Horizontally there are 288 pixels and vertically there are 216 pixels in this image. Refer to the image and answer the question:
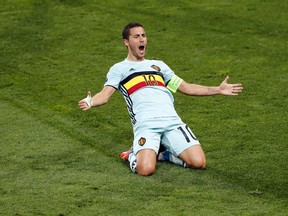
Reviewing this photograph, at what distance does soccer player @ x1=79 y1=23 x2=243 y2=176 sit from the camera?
10469 mm

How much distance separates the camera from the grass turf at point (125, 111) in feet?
31.4

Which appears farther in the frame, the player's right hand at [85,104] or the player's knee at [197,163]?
the player's knee at [197,163]

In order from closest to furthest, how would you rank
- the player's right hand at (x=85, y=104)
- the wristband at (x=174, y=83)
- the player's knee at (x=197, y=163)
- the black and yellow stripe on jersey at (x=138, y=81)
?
the player's right hand at (x=85, y=104)
the player's knee at (x=197, y=163)
the black and yellow stripe on jersey at (x=138, y=81)
the wristband at (x=174, y=83)

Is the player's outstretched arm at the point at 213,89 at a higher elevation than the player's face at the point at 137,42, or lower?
lower

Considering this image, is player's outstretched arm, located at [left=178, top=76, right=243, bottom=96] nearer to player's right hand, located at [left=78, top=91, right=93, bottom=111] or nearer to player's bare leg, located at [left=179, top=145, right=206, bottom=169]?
player's bare leg, located at [left=179, top=145, right=206, bottom=169]

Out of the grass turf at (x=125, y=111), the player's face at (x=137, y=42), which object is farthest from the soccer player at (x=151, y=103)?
the grass turf at (x=125, y=111)

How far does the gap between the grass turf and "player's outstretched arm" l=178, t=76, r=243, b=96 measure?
2.21 ft

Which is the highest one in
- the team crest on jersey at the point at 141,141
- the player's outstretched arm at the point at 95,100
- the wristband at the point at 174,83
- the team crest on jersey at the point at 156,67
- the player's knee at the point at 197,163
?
the team crest on jersey at the point at 156,67

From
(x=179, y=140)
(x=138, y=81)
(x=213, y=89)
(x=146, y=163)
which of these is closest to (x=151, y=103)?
(x=138, y=81)

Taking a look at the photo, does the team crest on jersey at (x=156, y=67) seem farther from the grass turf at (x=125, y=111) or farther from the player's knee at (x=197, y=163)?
the player's knee at (x=197, y=163)

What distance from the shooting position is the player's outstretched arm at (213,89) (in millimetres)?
10641

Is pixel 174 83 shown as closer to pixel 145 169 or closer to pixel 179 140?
pixel 179 140

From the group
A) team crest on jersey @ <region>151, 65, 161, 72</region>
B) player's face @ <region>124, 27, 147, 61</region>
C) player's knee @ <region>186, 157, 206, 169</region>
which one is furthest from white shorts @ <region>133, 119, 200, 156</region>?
player's face @ <region>124, 27, 147, 61</region>

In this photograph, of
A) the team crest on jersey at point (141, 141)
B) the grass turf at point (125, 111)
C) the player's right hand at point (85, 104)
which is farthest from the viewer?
the team crest on jersey at point (141, 141)
